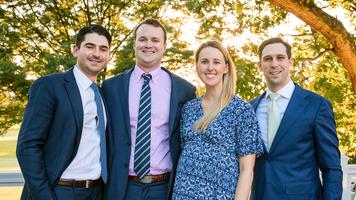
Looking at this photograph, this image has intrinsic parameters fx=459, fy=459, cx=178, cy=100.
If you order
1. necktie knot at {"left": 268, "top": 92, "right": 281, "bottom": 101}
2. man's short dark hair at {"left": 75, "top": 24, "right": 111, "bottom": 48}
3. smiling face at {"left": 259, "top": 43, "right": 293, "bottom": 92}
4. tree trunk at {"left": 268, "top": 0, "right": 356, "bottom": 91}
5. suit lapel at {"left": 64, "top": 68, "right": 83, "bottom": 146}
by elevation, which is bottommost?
suit lapel at {"left": 64, "top": 68, "right": 83, "bottom": 146}

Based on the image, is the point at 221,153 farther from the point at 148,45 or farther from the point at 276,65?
the point at 148,45

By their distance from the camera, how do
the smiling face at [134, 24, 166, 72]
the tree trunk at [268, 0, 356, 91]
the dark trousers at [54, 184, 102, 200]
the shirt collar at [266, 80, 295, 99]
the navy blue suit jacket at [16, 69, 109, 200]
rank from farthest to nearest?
1. the tree trunk at [268, 0, 356, 91]
2. the smiling face at [134, 24, 166, 72]
3. the shirt collar at [266, 80, 295, 99]
4. the dark trousers at [54, 184, 102, 200]
5. the navy blue suit jacket at [16, 69, 109, 200]

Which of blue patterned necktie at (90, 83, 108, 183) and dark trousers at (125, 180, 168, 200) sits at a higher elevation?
blue patterned necktie at (90, 83, 108, 183)

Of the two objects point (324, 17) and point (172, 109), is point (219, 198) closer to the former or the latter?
point (172, 109)

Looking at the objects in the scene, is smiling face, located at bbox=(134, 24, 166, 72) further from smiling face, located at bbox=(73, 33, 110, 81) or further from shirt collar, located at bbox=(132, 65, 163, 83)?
smiling face, located at bbox=(73, 33, 110, 81)

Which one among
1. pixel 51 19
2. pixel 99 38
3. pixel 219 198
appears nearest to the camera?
pixel 219 198

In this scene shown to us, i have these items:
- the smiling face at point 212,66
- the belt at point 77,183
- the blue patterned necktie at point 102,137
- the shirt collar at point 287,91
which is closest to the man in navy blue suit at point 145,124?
the blue patterned necktie at point 102,137

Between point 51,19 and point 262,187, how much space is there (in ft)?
51.3

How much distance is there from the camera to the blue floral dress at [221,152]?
343 centimetres

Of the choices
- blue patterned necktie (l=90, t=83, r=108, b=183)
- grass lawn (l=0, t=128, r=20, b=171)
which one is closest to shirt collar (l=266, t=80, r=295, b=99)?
blue patterned necktie (l=90, t=83, r=108, b=183)

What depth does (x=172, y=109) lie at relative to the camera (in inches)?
155

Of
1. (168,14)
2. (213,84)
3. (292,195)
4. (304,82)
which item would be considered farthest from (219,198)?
(168,14)

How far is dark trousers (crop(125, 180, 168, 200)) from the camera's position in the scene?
3807 millimetres

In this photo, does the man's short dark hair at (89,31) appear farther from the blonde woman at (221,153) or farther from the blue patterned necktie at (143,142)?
the blonde woman at (221,153)
